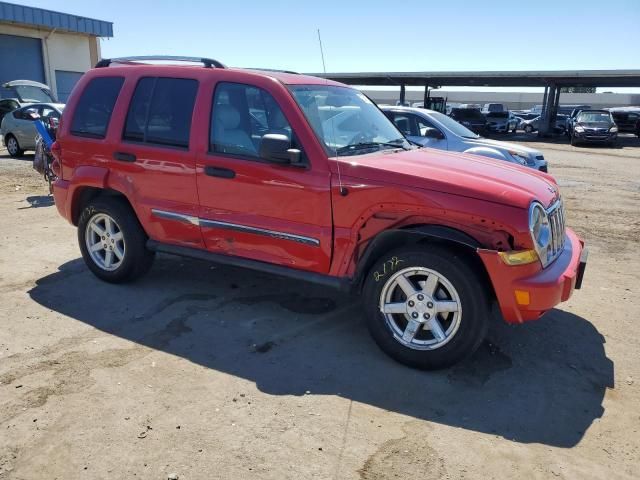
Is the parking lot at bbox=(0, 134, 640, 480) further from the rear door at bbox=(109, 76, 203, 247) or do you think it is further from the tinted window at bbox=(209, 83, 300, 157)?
the tinted window at bbox=(209, 83, 300, 157)

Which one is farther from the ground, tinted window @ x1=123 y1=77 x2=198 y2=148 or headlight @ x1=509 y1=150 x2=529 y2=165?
tinted window @ x1=123 y1=77 x2=198 y2=148

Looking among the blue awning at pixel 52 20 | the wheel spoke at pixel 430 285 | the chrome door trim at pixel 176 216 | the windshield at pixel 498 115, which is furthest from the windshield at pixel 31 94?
the windshield at pixel 498 115

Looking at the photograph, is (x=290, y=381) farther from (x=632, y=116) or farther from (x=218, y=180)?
(x=632, y=116)

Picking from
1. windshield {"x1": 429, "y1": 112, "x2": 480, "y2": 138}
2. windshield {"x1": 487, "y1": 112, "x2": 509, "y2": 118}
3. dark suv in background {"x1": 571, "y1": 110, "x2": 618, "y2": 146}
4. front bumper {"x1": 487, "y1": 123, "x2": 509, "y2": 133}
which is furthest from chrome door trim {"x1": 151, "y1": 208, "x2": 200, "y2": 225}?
windshield {"x1": 487, "y1": 112, "x2": 509, "y2": 118}

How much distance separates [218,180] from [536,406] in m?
2.81

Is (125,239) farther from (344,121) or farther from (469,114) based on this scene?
(469,114)

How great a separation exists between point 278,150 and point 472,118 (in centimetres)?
2916

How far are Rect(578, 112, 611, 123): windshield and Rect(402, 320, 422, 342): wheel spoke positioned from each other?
89.3 ft

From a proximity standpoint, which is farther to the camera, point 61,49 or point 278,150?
point 61,49

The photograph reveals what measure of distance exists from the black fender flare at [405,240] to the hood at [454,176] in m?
0.27

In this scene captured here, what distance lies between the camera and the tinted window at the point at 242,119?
162 inches

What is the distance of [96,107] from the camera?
4.99m

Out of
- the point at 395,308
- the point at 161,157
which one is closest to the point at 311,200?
the point at 395,308

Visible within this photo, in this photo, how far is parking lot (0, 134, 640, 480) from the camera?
9.17ft
